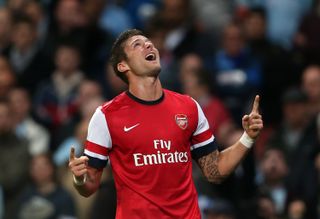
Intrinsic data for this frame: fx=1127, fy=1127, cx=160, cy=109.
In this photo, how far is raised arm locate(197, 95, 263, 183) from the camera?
6.85m

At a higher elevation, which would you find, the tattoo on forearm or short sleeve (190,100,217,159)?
short sleeve (190,100,217,159)

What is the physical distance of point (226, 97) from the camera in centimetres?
1222

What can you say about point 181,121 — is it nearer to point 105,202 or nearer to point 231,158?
point 231,158

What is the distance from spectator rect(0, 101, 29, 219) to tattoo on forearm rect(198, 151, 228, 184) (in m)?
4.68

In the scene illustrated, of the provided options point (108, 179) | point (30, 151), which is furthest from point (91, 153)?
point (30, 151)

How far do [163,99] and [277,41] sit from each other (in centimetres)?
621

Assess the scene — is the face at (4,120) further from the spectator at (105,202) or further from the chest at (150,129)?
the chest at (150,129)

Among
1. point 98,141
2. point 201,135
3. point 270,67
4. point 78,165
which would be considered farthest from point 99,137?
point 270,67

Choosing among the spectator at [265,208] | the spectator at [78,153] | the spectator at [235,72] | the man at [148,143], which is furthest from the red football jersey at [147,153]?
the spectator at [235,72]

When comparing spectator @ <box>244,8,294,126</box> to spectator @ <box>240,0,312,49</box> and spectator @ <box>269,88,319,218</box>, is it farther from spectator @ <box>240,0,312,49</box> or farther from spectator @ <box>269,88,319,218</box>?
spectator @ <box>269,88,319,218</box>

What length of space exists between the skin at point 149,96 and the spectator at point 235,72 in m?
4.91

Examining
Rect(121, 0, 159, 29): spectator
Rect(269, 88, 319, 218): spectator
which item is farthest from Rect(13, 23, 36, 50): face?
Rect(269, 88, 319, 218): spectator

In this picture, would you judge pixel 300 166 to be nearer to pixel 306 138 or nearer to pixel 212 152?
pixel 306 138

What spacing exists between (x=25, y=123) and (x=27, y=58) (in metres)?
1.24
